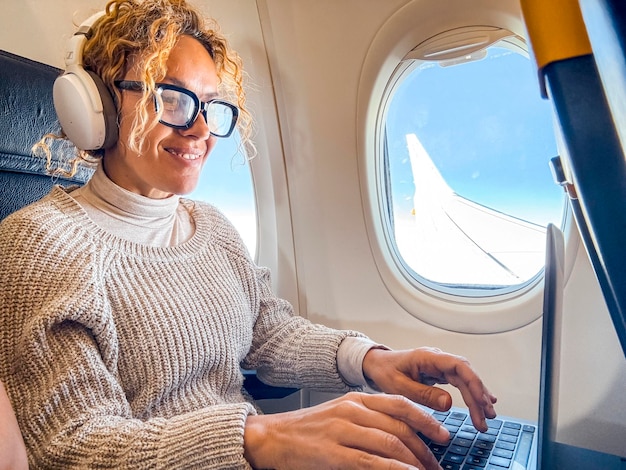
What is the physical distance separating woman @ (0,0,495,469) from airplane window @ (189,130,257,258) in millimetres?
694

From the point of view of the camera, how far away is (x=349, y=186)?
1.62m

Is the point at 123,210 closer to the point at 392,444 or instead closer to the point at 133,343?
the point at 133,343

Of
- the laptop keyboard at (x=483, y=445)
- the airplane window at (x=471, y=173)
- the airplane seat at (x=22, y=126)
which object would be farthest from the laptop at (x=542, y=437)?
the airplane seat at (x=22, y=126)

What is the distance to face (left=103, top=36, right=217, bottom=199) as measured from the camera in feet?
3.26

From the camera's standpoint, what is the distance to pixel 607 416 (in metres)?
1.20

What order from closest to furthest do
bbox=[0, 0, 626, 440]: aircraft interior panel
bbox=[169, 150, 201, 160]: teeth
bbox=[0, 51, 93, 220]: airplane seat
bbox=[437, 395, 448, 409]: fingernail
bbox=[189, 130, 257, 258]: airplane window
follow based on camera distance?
bbox=[437, 395, 448, 409]: fingernail < bbox=[0, 51, 93, 220]: airplane seat < bbox=[169, 150, 201, 160]: teeth < bbox=[0, 0, 626, 440]: aircraft interior panel < bbox=[189, 130, 257, 258]: airplane window

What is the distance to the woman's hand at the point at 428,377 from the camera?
0.89m

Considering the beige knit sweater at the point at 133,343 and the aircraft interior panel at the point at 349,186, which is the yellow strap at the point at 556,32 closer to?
the beige knit sweater at the point at 133,343

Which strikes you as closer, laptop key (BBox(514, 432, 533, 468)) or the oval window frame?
laptop key (BBox(514, 432, 533, 468))

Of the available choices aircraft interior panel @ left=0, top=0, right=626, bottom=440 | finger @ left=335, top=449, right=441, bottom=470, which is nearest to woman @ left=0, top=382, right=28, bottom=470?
finger @ left=335, top=449, right=441, bottom=470

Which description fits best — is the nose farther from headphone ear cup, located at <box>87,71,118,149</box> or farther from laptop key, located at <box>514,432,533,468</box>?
laptop key, located at <box>514,432,533,468</box>

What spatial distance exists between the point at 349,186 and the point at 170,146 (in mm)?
732

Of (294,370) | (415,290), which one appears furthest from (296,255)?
(294,370)

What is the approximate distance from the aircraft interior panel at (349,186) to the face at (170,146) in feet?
1.22
